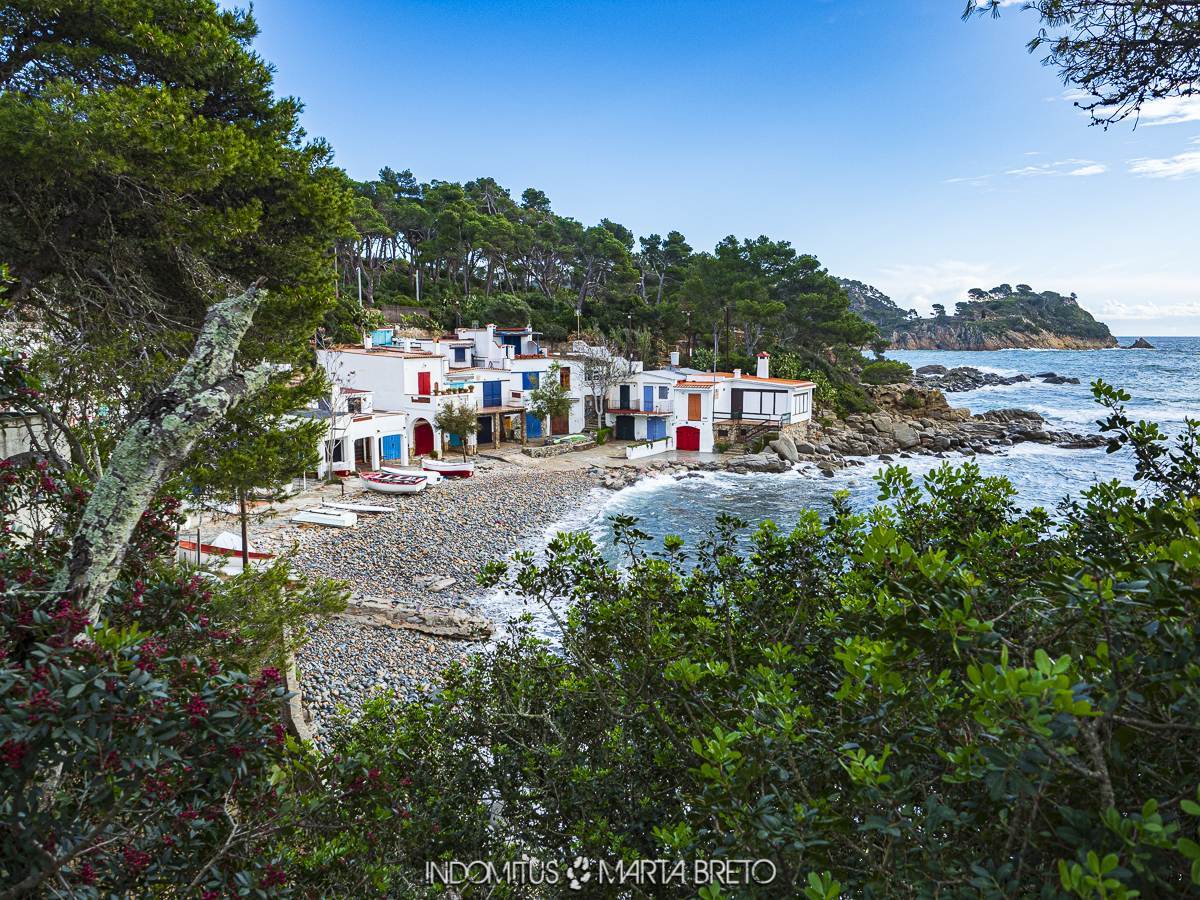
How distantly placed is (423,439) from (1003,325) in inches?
5971

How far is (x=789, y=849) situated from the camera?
2295 mm

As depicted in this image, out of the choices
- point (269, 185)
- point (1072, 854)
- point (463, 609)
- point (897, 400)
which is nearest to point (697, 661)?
point (1072, 854)

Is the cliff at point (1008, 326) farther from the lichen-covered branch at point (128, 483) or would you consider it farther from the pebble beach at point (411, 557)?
the lichen-covered branch at point (128, 483)

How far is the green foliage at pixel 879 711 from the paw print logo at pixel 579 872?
0.08 m

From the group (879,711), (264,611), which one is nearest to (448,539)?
(264,611)

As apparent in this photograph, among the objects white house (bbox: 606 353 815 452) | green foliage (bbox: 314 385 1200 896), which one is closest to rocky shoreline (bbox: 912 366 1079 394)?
white house (bbox: 606 353 815 452)

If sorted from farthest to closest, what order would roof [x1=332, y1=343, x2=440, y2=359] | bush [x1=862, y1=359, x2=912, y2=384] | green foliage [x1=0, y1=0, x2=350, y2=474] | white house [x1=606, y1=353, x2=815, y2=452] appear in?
bush [x1=862, y1=359, x2=912, y2=384]
white house [x1=606, y1=353, x2=815, y2=452]
roof [x1=332, y1=343, x2=440, y2=359]
green foliage [x1=0, y1=0, x2=350, y2=474]

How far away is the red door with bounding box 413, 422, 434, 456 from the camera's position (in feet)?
115

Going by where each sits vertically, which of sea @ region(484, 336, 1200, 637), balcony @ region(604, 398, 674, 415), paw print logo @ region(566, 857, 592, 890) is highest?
balcony @ region(604, 398, 674, 415)

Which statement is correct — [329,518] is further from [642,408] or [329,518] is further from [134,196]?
[642,408]

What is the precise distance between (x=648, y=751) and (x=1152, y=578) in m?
2.74

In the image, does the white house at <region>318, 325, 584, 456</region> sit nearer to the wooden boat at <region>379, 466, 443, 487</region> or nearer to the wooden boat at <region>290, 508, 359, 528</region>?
the wooden boat at <region>379, 466, 443, 487</region>

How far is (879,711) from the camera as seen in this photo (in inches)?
97.3

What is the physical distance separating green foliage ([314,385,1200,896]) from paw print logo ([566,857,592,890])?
8 cm
